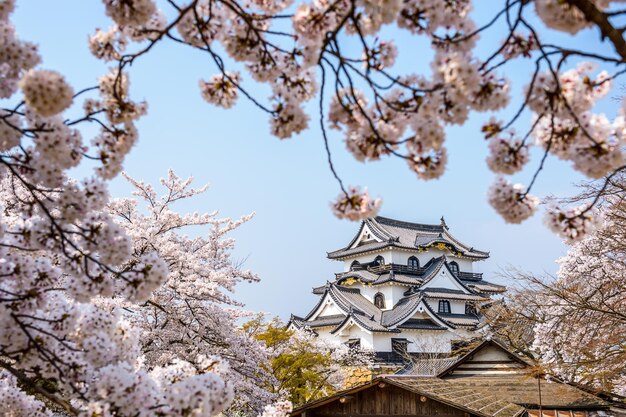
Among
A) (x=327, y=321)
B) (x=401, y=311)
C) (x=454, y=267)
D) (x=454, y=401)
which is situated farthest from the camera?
(x=454, y=267)

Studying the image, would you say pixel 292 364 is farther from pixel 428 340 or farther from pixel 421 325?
pixel 428 340

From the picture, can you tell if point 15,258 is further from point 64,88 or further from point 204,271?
point 204,271

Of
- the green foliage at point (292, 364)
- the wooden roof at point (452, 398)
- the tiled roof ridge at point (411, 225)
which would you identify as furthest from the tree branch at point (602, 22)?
the tiled roof ridge at point (411, 225)

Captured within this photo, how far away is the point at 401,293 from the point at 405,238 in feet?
19.6

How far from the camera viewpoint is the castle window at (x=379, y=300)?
4188cm

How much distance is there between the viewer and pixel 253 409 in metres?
12.7

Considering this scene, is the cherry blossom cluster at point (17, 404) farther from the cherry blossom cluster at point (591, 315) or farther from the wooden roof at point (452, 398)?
the cherry blossom cluster at point (591, 315)

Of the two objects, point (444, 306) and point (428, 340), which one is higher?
point (444, 306)

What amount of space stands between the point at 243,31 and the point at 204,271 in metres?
9.31

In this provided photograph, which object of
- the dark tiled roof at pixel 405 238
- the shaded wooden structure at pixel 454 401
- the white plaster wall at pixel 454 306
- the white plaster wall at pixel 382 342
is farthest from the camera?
the dark tiled roof at pixel 405 238

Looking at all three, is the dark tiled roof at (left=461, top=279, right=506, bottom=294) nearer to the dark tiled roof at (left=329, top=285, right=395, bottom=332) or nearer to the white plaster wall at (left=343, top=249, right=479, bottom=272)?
the white plaster wall at (left=343, top=249, right=479, bottom=272)

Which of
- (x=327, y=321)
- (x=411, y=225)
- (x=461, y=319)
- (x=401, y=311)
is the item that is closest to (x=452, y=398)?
(x=401, y=311)

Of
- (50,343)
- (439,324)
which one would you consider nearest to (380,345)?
(439,324)

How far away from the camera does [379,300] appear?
139 ft
